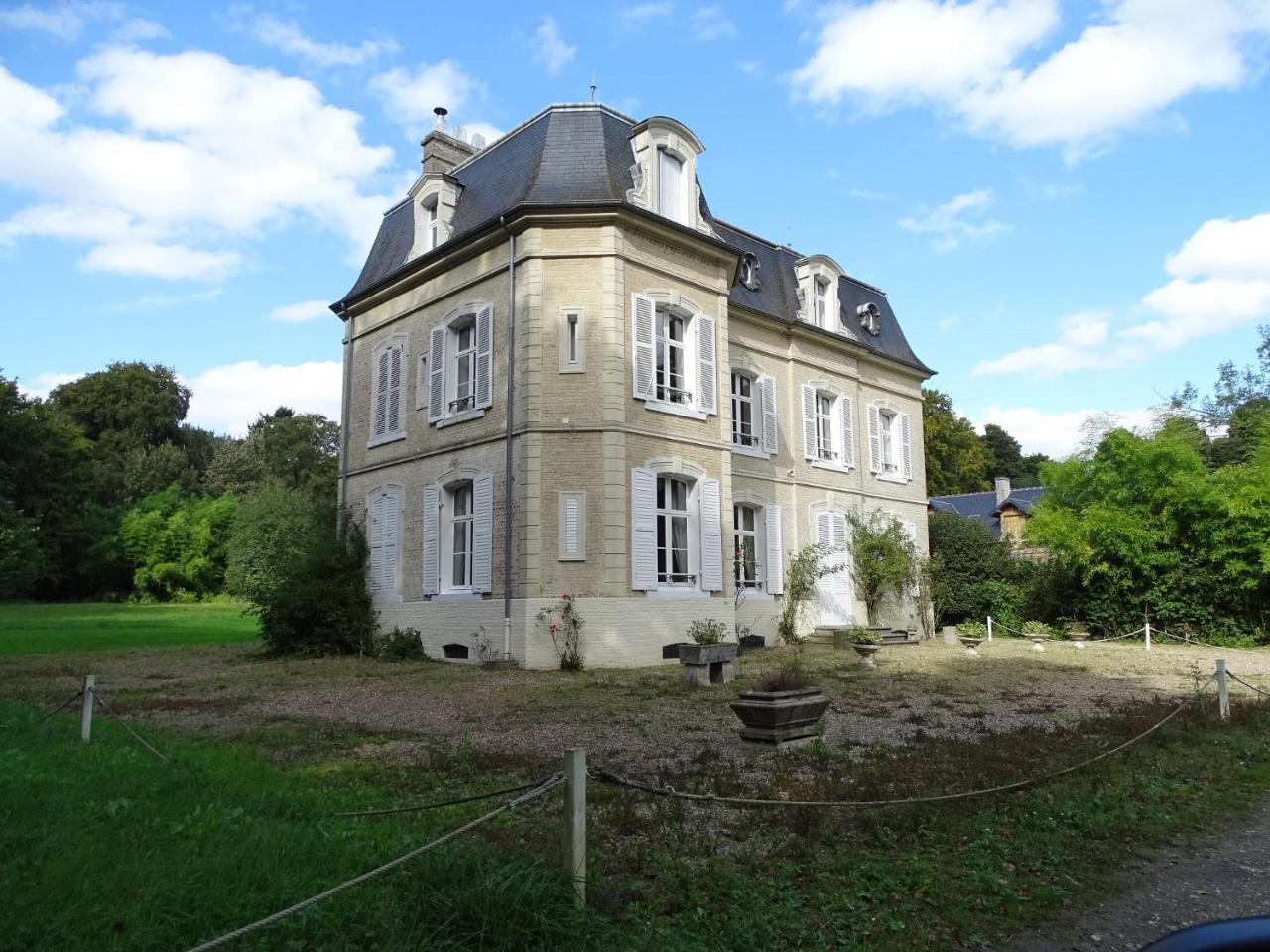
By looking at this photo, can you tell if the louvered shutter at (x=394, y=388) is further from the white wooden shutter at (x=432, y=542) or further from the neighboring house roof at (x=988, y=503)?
the neighboring house roof at (x=988, y=503)

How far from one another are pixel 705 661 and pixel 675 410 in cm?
558

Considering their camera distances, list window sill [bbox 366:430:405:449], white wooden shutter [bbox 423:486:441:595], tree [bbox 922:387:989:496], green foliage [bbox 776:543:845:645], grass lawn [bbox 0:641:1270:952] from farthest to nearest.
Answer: tree [bbox 922:387:989:496], green foliage [bbox 776:543:845:645], window sill [bbox 366:430:405:449], white wooden shutter [bbox 423:486:441:595], grass lawn [bbox 0:641:1270:952]

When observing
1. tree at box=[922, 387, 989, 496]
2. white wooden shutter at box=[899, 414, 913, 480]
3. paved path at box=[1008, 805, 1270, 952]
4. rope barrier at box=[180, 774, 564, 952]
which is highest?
tree at box=[922, 387, 989, 496]

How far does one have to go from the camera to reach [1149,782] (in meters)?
6.26

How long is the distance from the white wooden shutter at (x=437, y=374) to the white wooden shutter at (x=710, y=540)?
5495 millimetres

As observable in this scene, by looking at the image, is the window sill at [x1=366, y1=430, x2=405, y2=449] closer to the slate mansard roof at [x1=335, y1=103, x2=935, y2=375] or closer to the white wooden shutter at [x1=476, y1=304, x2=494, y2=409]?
the white wooden shutter at [x1=476, y1=304, x2=494, y2=409]

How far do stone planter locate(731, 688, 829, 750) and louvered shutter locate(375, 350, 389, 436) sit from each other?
13.4 metres

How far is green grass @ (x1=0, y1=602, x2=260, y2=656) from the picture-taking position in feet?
61.3

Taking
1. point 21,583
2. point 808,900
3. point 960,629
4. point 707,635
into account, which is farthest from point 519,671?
point 21,583

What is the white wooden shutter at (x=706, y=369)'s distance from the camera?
16.4 metres

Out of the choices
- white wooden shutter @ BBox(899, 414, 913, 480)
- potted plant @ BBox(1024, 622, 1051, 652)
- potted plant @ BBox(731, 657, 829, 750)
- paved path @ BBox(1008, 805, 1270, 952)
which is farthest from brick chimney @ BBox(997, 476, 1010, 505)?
paved path @ BBox(1008, 805, 1270, 952)

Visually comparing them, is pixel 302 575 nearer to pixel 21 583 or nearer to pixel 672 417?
pixel 672 417

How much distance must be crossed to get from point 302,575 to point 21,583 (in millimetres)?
31211

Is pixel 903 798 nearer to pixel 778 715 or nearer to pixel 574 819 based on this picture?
pixel 778 715
